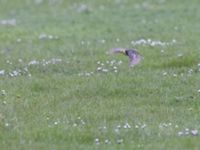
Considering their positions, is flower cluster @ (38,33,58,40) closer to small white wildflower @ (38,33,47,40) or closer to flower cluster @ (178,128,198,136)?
small white wildflower @ (38,33,47,40)

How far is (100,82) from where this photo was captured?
43.3 feet

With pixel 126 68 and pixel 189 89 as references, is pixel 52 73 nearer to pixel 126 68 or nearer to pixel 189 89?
pixel 126 68

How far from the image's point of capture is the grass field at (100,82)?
1023 cm

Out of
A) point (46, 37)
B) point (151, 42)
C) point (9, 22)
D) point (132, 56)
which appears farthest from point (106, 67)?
point (9, 22)

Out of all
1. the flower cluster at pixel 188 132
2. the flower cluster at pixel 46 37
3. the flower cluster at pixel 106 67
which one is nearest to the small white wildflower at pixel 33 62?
the flower cluster at pixel 106 67

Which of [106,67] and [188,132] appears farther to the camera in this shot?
[106,67]

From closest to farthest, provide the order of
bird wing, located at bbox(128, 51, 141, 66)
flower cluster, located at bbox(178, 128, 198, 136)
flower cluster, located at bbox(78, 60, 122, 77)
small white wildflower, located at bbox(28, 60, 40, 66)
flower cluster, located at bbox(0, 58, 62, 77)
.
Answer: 1. flower cluster, located at bbox(178, 128, 198, 136)
2. flower cluster, located at bbox(78, 60, 122, 77)
3. flower cluster, located at bbox(0, 58, 62, 77)
4. bird wing, located at bbox(128, 51, 141, 66)
5. small white wildflower, located at bbox(28, 60, 40, 66)

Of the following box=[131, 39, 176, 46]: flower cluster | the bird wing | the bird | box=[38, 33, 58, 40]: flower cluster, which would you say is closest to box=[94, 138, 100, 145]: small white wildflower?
the bird

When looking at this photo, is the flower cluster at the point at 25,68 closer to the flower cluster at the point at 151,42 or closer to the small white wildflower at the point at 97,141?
the flower cluster at the point at 151,42

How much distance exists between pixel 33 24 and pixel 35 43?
331 centimetres

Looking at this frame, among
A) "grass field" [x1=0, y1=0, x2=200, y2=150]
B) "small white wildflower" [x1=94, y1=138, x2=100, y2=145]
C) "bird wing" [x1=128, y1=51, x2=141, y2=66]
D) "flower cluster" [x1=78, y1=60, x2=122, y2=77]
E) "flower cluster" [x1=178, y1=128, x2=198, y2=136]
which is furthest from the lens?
"bird wing" [x1=128, y1=51, x2=141, y2=66]

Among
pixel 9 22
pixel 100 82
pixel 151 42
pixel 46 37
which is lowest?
pixel 100 82

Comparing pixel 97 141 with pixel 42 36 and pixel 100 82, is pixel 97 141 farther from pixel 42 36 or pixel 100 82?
pixel 42 36

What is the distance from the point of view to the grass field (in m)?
10.2
